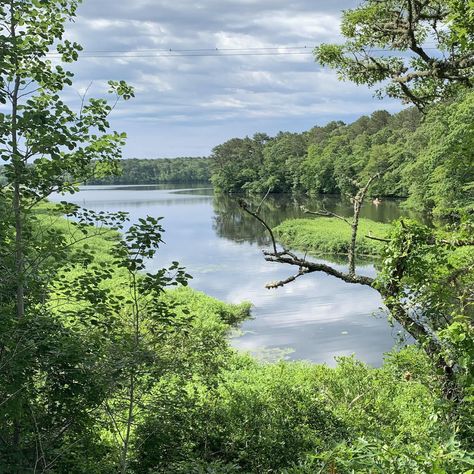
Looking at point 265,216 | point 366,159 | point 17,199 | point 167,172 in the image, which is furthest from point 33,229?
point 167,172

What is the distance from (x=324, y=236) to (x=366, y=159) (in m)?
38.2

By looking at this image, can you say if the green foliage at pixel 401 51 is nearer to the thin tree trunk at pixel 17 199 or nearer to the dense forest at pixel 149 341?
the dense forest at pixel 149 341

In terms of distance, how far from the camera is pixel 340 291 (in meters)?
25.1

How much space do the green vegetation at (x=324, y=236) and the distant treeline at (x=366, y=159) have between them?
15.5ft

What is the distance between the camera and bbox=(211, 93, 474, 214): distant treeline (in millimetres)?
34750

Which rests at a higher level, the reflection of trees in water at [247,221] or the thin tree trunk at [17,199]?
the thin tree trunk at [17,199]

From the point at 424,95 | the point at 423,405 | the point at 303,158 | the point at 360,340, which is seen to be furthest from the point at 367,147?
the point at 423,405

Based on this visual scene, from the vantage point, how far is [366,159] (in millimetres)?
70375

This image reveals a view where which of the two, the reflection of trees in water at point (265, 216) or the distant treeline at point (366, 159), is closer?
the distant treeline at point (366, 159)

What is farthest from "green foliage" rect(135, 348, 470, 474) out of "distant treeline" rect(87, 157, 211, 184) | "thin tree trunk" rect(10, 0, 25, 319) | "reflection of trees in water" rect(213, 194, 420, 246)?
"distant treeline" rect(87, 157, 211, 184)

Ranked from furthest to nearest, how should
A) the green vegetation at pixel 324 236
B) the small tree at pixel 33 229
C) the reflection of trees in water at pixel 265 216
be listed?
the reflection of trees in water at pixel 265 216 → the green vegetation at pixel 324 236 → the small tree at pixel 33 229

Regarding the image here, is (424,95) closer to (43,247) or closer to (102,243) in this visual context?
(43,247)

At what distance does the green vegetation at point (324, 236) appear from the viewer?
103 feet

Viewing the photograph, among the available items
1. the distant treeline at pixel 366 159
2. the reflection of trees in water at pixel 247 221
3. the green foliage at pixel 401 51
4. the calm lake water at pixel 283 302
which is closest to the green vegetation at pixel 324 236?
the calm lake water at pixel 283 302
